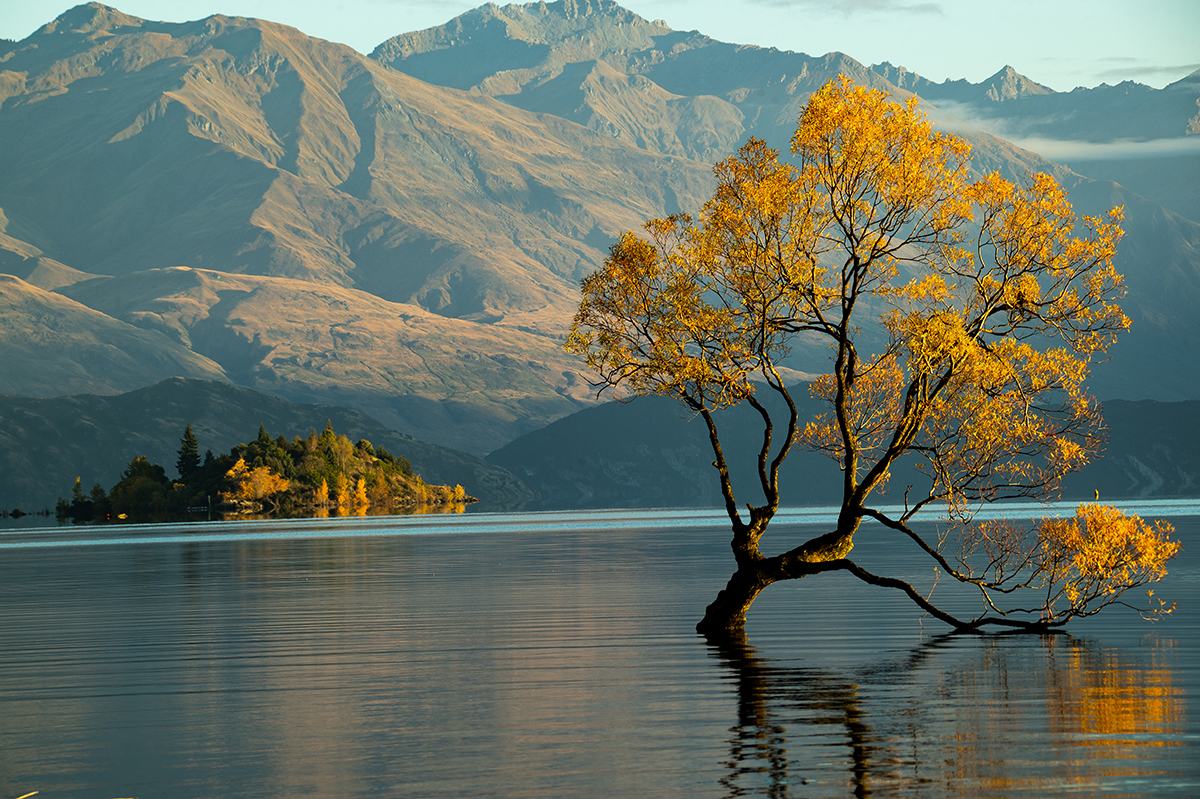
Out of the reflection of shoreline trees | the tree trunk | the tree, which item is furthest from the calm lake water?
the tree

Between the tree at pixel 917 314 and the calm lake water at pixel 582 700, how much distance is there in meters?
3.64

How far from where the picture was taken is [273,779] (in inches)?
881

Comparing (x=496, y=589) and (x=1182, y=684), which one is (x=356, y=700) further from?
(x=496, y=589)

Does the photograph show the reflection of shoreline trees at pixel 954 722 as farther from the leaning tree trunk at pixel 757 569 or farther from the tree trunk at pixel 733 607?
the tree trunk at pixel 733 607

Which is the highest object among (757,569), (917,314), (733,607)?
(917,314)

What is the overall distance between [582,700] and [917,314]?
1743 centimetres

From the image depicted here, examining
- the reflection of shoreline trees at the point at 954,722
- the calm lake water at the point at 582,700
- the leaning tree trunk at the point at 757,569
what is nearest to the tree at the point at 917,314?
the leaning tree trunk at the point at 757,569

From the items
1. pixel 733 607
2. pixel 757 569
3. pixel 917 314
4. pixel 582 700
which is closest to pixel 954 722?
pixel 582 700

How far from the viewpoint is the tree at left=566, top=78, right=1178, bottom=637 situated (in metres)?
38.6

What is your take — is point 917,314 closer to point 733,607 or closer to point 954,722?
point 733,607

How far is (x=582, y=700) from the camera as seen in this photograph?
30.3 metres

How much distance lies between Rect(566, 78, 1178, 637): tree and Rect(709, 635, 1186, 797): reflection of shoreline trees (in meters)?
4.69

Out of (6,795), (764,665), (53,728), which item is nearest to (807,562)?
(764,665)

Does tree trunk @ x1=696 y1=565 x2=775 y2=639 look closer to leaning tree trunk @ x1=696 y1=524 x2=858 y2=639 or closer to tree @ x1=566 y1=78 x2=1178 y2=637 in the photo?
leaning tree trunk @ x1=696 y1=524 x2=858 y2=639
